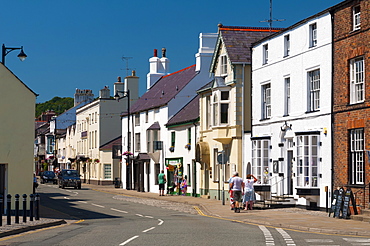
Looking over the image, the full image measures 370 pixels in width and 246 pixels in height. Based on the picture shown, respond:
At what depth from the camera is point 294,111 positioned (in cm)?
3147

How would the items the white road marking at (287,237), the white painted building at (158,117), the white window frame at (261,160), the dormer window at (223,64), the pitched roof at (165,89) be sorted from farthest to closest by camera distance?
the pitched roof at (165,89), the white painted building at (158,117), the dormer window at (223,64), the white window frame at (261,160), the white road marking at (287,237)

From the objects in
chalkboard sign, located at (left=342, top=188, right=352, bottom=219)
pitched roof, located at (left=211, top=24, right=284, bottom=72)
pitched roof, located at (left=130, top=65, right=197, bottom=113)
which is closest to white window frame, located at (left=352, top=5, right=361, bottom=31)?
chalkboard sign, located at (left=342, top=188, right=352, bottom=219)

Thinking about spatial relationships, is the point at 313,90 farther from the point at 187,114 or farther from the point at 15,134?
the point at 187,114

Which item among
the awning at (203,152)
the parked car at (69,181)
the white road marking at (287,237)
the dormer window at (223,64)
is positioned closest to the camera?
the white road marking at (287,237)

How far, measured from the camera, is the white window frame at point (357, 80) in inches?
1027

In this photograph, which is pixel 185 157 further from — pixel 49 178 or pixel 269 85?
pixel 49 178

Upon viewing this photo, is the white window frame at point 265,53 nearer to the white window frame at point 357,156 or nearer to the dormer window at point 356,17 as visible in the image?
the dormer window at point 356,17

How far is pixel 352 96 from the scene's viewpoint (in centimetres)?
2662

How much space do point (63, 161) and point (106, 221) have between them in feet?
249

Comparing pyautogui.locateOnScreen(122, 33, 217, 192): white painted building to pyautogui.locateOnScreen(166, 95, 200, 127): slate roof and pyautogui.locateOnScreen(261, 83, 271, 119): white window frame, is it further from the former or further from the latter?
pyautogui.locateOnScreen(261, 83, 271, 119): white window frame

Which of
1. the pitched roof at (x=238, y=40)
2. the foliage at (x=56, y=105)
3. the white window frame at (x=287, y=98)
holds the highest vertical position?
the foliage at (x=56, y=105)

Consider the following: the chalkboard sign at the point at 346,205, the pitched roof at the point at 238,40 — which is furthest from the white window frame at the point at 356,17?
the pitched roof at the point at 238,40

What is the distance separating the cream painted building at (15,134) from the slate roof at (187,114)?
57.7ft

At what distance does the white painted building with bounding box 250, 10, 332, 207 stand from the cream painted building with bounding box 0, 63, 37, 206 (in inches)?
448
